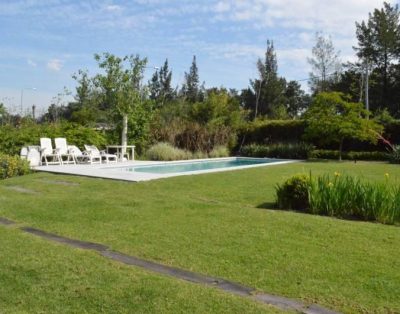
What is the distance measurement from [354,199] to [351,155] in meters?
14.4

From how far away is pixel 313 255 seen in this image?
4.79 m

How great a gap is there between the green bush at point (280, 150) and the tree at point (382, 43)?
883 inches

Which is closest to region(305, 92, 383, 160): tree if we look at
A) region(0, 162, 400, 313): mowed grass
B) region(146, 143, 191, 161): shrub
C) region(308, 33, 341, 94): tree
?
region(146, 143, 191, 161): shrub

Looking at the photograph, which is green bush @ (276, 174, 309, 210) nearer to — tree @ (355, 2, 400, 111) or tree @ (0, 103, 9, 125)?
tree @ (0, 103, 9, 125)

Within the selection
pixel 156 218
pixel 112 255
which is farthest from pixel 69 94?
pixel 112 255

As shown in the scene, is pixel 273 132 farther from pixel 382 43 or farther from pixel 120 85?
pixel 382 43

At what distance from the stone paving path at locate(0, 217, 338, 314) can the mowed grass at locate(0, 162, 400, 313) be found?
112mm

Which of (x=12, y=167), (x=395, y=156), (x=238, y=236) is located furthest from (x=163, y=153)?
(x=238, y=236)

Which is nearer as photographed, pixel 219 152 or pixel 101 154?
pixel 101 154

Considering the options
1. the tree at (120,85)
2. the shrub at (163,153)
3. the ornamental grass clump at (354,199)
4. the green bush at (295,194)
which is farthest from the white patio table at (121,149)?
the ornamental grass clump at (354,199)

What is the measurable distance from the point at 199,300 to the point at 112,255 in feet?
5.24

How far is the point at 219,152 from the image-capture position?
22000mm

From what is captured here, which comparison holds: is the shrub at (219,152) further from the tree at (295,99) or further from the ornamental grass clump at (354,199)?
the tree at (295,99)

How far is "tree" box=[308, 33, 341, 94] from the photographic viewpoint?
136 ft
